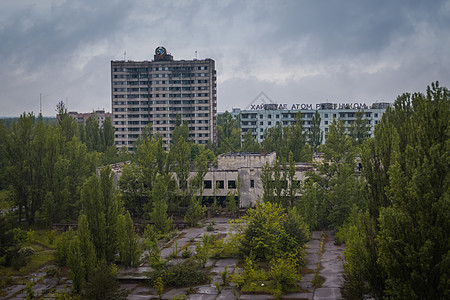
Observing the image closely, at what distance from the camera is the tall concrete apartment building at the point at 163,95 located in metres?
118

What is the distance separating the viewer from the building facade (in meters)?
121

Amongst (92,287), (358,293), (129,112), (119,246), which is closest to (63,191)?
(119,246)

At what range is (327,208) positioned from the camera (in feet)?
152

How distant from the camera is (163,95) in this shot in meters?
120

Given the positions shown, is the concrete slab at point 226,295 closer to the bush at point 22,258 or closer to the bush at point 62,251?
the bush at point 62,251

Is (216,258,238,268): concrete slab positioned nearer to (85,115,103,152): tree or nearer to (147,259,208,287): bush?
(147,259,208,287): bush

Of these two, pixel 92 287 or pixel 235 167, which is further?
pixel 235 167

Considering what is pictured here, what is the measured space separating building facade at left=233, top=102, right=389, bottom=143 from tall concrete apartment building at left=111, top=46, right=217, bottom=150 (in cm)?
1499

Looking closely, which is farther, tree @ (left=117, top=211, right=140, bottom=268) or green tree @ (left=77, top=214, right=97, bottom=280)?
tree @ (left=117, top=211, right=140, bottom=268)

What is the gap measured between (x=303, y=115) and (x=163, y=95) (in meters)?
37.5

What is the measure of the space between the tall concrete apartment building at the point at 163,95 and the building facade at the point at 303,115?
14994 mm

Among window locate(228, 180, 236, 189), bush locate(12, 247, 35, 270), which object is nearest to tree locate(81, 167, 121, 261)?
bush locate(12, 247, 35, 270)

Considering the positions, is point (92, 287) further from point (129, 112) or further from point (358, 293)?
point (129, 112)

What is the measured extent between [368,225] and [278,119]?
108m
